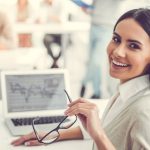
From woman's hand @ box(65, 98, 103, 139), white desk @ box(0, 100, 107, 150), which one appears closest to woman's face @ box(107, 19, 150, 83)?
woman's hand @ box(65, 98, 103, 139)

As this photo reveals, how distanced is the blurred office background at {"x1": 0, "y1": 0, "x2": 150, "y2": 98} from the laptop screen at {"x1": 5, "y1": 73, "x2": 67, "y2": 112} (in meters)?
0.31

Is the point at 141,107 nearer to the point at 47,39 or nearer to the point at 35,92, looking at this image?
the point at 35,92

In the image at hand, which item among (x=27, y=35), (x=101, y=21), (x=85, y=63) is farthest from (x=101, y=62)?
(x=27, y=35)

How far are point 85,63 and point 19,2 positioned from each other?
0.46 metres

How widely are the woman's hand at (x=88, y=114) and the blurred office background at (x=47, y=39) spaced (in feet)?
2.65

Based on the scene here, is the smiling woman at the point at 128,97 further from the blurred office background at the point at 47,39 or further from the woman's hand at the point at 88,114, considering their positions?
the blurred office background at the point at 47,39

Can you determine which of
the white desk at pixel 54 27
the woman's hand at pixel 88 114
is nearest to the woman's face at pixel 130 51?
the woman's hand at pixel 88 114

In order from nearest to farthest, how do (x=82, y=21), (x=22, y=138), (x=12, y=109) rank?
(x=22, y=138) → (x=12, y=109) → (x=82, y=21)

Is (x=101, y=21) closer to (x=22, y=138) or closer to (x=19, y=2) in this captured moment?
(x=19, y=2)

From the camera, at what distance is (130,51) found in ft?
3.43

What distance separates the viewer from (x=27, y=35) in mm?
1831

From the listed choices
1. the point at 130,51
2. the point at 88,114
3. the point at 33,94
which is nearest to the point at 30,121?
the point at 33,94

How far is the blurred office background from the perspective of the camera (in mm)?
1800

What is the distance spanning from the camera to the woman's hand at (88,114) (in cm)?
100
